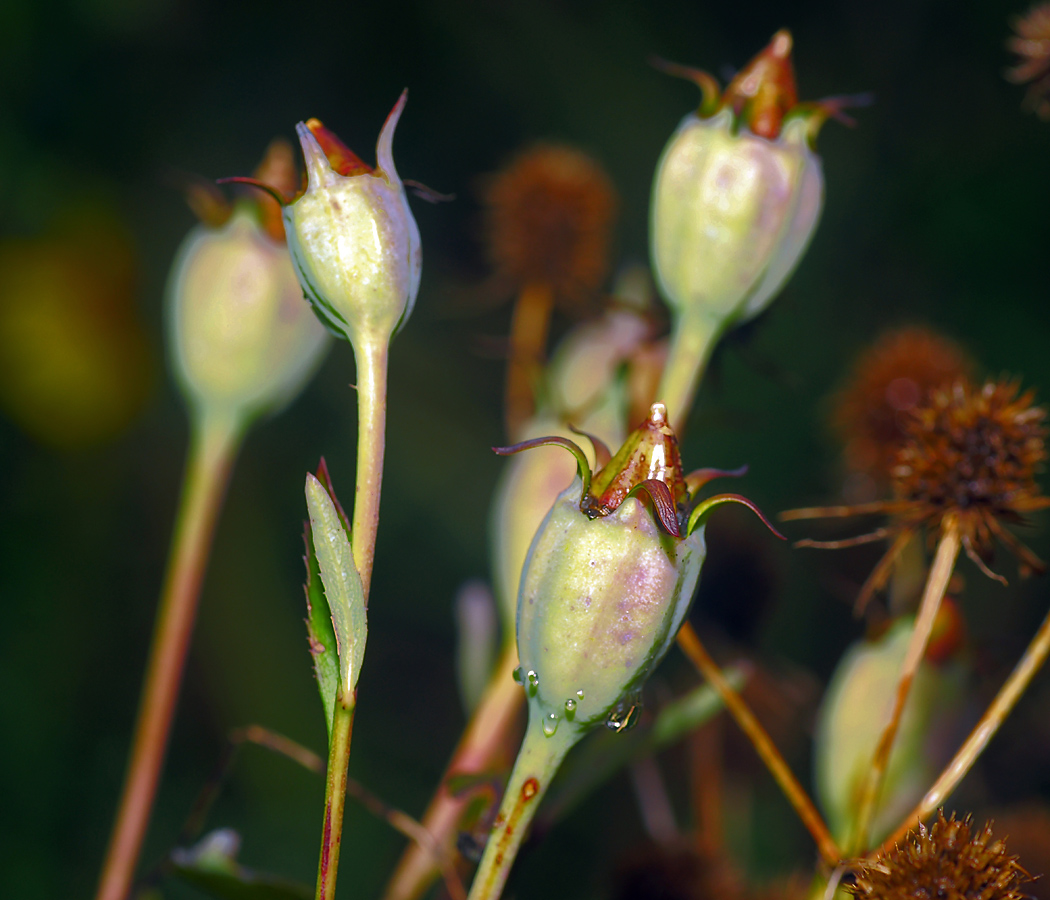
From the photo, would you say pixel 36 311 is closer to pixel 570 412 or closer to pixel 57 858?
pixel 57 858

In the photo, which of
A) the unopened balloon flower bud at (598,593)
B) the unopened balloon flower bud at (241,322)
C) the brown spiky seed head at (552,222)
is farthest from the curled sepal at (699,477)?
the brown spiky seed head at (552,222)

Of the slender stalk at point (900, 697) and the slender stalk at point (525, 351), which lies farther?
the slender stalk at point (525, 351)

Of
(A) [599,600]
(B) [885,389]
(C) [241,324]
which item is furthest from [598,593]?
(B) [885,389]

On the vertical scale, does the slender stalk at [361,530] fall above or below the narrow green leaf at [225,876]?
above

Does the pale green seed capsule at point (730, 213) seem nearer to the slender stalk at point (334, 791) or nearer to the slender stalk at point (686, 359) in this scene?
the slender stalk at point (686, 359)

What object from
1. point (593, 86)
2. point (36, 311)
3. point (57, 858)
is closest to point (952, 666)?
point (57, 858)

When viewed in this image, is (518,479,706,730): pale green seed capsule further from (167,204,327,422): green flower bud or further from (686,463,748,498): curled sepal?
(167,204,327,422): green flower bud
